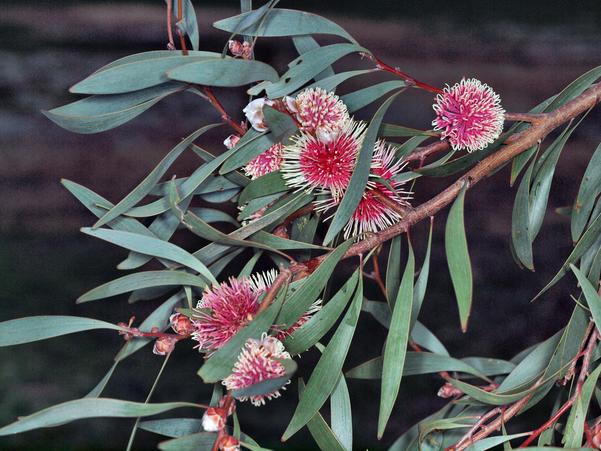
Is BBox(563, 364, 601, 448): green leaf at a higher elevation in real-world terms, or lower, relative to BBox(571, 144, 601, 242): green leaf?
lower

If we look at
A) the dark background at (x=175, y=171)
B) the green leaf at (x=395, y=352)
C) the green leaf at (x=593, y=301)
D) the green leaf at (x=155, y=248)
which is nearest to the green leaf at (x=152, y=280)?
the green leaf at (x=155, y=248)

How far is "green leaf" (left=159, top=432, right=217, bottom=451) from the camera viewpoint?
338 mm

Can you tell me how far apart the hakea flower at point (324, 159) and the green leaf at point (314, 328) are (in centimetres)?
6

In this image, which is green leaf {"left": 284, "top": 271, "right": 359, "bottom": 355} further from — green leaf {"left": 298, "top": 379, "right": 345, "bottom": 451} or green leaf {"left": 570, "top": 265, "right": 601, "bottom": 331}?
green leaf {"left": 570, "top": 265, "right": 601, "bottom": 331}

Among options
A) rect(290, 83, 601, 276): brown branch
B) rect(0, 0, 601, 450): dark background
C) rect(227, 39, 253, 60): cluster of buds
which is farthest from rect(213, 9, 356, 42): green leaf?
rect(0, 0, 601, 450): dark background

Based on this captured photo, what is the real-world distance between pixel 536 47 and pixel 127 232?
84 centimetres

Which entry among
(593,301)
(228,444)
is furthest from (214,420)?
(593,301)

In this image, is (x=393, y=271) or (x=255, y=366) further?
(x=393, y=271)

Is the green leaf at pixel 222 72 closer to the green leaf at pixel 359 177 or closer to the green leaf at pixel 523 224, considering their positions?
the green leaf at pixel 359 177

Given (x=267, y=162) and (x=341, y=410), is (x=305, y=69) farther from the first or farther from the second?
(x=341, y=410)

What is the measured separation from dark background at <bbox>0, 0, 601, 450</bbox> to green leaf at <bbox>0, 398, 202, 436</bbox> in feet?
2.02

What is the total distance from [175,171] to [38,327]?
0.61 meters

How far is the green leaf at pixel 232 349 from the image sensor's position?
0.32 m

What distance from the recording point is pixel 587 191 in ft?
1.55
